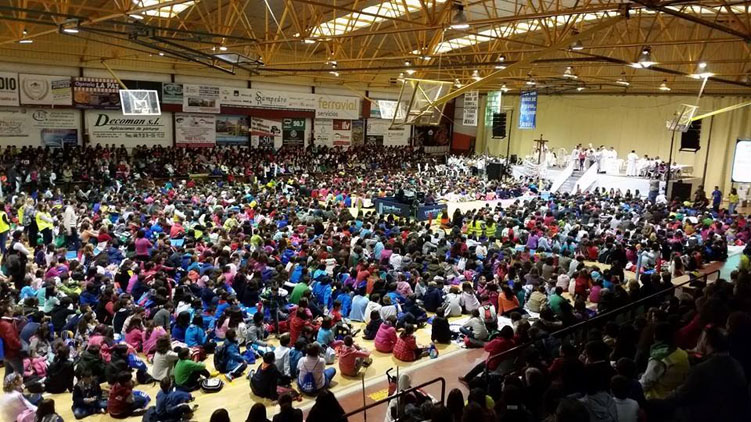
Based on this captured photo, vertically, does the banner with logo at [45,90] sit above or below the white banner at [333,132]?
above

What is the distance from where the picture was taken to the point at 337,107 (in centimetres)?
3450

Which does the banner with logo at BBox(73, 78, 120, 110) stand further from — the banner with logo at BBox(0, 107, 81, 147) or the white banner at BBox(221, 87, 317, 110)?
the white banner at BBox(221, 87, 317, 110)

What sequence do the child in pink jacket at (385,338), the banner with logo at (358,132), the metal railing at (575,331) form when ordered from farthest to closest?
the banner with logo at (358,132) < the child in pink jacket at (385,338) < the metal railing at (575,331)

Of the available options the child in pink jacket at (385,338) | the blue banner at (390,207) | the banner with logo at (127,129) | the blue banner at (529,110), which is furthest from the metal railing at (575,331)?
the banner with logo at (127,129)

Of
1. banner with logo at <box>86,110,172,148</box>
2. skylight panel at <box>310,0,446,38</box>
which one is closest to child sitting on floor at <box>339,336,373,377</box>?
skylight panel at <box>310,0,446,38</box>

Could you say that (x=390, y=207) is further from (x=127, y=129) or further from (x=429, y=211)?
(x=127, y=129)

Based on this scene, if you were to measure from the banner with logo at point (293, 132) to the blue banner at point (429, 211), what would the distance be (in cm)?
1360

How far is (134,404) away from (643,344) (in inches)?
242

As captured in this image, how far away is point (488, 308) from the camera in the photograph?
9797mm

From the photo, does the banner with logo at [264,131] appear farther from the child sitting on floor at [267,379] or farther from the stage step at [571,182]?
the child sitting on floor at [267,379]

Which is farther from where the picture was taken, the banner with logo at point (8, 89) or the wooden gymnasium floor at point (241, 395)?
the banner with logo at point (8, 89)

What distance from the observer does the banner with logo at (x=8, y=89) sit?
21.8 m

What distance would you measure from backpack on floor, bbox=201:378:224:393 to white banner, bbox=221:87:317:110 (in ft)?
76.6

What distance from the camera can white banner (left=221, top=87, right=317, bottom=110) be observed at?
29.4 meters
